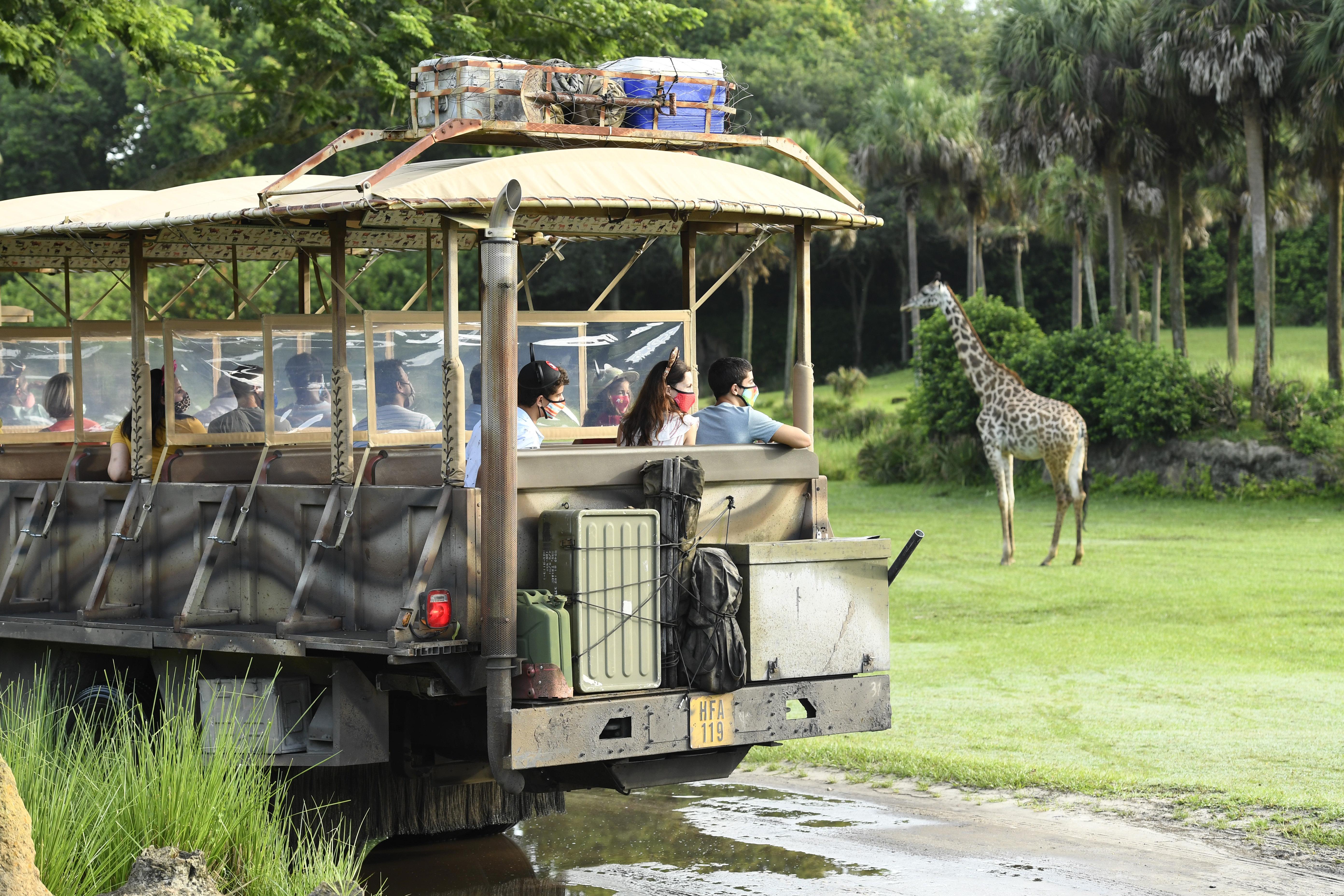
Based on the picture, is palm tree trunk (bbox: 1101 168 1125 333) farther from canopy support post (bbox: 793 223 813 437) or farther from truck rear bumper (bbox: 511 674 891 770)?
truck rear bumper (bbox: 511 674 891 770)

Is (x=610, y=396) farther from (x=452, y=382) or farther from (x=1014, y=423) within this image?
(x=1014, y=423)

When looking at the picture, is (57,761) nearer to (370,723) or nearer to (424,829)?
(370,723)

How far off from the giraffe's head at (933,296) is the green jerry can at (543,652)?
15871mm

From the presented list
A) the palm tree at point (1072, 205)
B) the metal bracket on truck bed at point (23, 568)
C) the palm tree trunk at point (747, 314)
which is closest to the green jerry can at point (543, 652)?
the metal bracket on truck bed at point (23, 568)

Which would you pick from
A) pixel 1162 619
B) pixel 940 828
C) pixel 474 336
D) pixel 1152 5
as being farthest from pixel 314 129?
pixel 1152 5

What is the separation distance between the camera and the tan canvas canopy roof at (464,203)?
6.77m

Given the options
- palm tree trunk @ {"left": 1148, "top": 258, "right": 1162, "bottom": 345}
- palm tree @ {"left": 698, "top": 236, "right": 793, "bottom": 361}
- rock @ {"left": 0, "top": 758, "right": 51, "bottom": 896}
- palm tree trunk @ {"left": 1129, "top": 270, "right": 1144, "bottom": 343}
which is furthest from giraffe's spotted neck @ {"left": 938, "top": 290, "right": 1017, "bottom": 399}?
palm tree @ {"left": 698, "top": 236, "right": 793, "bottom": 361}

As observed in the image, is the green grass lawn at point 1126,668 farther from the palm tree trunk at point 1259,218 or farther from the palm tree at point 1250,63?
the palm tree at point 1250,63

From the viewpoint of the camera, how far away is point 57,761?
667 cm

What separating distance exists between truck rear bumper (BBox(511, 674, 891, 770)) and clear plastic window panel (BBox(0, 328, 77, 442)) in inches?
217

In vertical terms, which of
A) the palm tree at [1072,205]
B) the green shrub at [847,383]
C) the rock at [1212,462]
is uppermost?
the palm tree at [1072,205]

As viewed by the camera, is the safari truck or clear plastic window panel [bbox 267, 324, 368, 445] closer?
the safari truck

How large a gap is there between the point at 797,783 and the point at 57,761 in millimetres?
4330

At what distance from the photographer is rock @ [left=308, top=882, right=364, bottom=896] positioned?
571cm
